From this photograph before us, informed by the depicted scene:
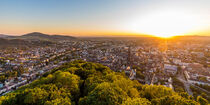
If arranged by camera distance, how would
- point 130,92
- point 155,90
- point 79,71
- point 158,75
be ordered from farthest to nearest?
1. point 158,75
2. point 79,71
3. point 155,90
4. point 130,92

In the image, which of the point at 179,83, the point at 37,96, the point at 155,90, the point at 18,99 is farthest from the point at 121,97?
the point at 179,83

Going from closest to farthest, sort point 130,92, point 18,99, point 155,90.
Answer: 1. point 18,99
2. point 130,92
3. point 155,90

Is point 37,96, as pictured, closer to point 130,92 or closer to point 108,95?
point 108,95

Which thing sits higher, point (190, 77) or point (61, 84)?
point (61, 84)

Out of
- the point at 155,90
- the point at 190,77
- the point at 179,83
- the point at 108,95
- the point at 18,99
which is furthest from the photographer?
the point at 190,77

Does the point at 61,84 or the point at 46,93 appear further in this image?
the point at 61,84

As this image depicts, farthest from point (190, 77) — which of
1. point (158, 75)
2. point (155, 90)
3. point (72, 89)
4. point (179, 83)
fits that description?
point (72, 89)

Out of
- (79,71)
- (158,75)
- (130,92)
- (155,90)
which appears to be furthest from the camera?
(158,75)

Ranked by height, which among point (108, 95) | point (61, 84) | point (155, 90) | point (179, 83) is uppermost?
point (108, 95)

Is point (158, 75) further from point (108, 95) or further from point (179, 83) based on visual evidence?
point (108, 95)
